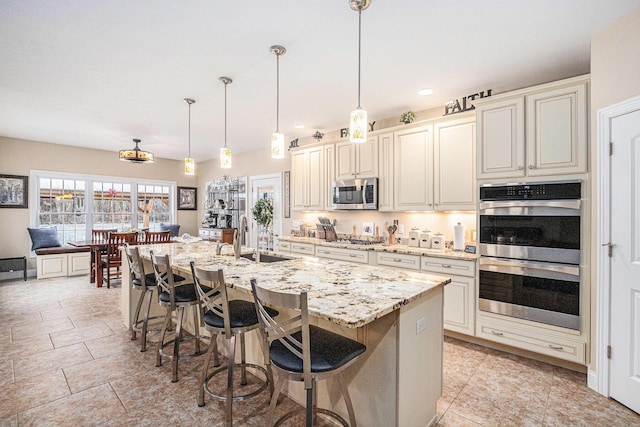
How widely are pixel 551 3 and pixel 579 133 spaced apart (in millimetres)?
1095

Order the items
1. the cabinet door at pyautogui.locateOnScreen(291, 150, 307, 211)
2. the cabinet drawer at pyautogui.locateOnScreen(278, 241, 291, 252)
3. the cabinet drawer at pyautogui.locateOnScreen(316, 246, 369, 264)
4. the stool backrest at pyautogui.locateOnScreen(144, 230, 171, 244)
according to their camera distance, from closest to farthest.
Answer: the cabinet drawer at pyautogui.locateOnScreen(316, 246, 369, 264), the cabinet drawer at pyautogui.locateOnScreen(278, 241, 291, 252), the cabinet door at pyautogui.locateOnScreen(291, 150, 307, 211), the stool backrest at pyautogui.locateOnScreen(144, 230, 171, 244)

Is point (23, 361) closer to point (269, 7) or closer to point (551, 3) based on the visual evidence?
point (269, 7)

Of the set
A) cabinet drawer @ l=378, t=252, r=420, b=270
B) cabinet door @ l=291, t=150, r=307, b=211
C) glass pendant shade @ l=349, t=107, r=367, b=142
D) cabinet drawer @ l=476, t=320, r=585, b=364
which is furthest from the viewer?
cabinet door @ l=291, t=150, r=307, b=211

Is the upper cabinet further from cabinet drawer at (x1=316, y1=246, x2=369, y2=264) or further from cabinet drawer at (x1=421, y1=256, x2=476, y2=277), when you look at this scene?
cabinet drawer at (x1=316, y1=246, x2=369, y2=264)

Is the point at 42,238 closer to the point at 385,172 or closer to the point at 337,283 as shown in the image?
the point at 385,172

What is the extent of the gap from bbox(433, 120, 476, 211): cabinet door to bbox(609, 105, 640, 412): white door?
47.7 inches

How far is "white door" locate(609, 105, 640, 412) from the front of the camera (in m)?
2.15

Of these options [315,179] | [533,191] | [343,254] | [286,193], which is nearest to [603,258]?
[533,191]

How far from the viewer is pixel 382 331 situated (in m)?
1.65

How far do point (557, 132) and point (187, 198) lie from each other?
7931 mm

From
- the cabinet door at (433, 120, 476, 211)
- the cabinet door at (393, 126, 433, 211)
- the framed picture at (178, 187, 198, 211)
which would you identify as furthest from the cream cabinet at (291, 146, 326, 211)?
the framed picture at (178, 187, 198, 211)

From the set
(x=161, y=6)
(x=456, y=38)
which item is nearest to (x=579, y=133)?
(x=456, y=38)

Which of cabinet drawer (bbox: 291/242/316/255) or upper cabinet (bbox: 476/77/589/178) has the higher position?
upper cabinet (bbox: 476/77/589/178)

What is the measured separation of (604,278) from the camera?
2336 millimetres
